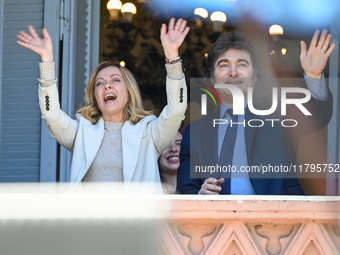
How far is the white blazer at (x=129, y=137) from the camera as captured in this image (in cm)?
531

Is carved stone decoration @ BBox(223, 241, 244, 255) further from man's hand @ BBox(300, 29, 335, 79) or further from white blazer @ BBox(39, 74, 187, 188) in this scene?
man's hand @ BBox(300, 29, 335, 79)

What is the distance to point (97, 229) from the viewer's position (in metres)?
3.82

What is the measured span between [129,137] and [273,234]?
1.68 meters

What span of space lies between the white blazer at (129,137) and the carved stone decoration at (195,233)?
4.41ft

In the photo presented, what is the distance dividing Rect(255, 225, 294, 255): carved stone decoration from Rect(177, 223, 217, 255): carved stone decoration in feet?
0.63

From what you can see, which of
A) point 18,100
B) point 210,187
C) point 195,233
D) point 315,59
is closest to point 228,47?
point 315,59

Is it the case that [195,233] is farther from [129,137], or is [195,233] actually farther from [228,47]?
[228,47]

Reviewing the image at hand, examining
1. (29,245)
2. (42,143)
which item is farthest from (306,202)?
(42,143)

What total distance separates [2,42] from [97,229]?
10.6ft

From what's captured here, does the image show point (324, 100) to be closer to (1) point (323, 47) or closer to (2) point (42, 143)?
(1) point (323, 47)

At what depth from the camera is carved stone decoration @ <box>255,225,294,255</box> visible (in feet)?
12.8

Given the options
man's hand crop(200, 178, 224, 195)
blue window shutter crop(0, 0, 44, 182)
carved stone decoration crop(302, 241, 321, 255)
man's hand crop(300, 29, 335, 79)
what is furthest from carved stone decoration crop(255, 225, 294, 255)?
blue window shutter crop(0, 0, 44, 182)

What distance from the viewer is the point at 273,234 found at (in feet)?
12.9

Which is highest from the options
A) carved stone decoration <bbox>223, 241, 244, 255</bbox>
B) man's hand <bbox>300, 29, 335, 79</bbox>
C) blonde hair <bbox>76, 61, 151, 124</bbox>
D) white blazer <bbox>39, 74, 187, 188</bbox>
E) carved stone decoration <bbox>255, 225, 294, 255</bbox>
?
man's hand <bbox>300, 29, 335, 79</bbox>
